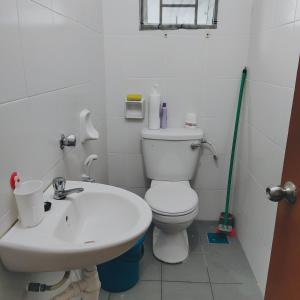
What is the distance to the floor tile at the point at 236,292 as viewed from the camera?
5.19 ft

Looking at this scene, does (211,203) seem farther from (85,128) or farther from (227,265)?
(85,128)

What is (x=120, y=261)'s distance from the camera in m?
1.56

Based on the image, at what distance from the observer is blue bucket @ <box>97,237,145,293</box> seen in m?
1.57

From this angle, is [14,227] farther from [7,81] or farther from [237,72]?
[237,72]

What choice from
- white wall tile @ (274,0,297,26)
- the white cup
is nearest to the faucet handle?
the white cup

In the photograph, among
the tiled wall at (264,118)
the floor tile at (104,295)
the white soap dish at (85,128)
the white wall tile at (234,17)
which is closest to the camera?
the tiled wall at (264,118)

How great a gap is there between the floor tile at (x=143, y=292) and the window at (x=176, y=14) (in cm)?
162

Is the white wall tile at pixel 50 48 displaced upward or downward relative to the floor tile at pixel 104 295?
upward

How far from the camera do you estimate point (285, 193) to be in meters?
0.82

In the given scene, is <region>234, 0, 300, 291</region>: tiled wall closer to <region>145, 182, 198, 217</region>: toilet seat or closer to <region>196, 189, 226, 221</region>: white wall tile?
<region>196, 189, 226, 221</region>: white wall tile

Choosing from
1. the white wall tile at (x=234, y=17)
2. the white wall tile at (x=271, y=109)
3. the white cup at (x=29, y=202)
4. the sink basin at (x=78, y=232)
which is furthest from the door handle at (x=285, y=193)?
the white wall tile at (x=234, y=17)

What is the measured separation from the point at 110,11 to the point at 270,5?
0.99 m

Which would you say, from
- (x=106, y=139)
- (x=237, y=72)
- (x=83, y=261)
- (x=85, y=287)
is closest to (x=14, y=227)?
(x=83, y=261)

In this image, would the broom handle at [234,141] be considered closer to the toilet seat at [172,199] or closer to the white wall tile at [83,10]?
the toilet seat at [172,199]
